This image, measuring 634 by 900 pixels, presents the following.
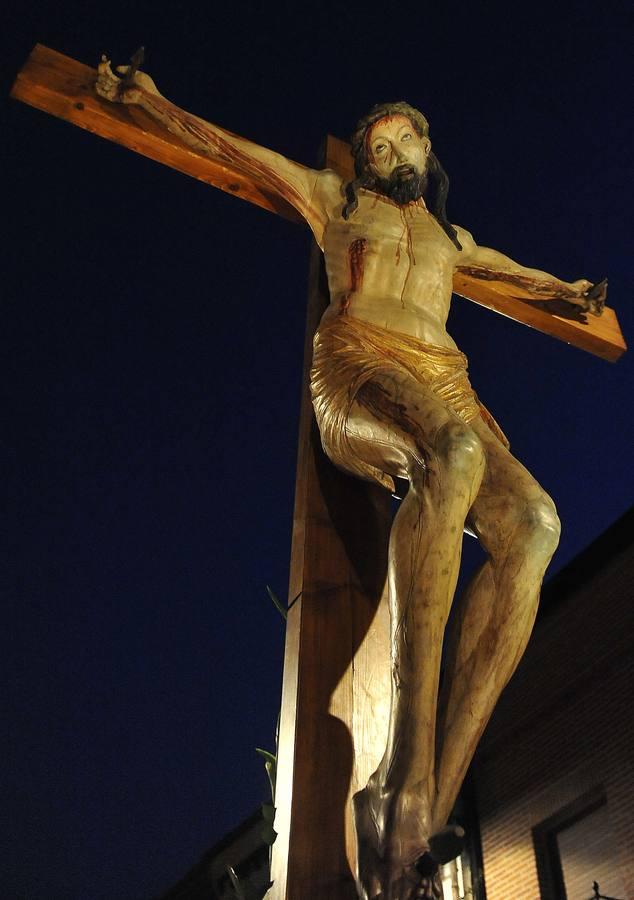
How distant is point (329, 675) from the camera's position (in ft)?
8.54

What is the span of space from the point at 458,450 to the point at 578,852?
9.81 meters

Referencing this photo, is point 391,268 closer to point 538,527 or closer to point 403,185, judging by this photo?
point 403,185

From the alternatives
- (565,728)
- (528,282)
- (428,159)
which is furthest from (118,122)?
(565,728)

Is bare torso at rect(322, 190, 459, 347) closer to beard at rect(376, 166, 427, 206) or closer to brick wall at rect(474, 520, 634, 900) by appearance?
beard at rect(376, 166, 427, 206)

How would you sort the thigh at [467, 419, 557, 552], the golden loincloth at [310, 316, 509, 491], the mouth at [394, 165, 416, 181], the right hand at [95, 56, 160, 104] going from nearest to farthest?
the thigh at [467, 419, 557, 552] < the golden loincloth at [310, 316, 509, 491] < the right hand at [95, 56, 160, 104] < the mouth at [394, 165, 416, 181]

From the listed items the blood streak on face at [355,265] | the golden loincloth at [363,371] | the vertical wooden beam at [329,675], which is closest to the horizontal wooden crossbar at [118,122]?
the blood streak on face at [355,265]

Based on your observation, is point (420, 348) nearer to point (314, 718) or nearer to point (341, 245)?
point (341, 245)

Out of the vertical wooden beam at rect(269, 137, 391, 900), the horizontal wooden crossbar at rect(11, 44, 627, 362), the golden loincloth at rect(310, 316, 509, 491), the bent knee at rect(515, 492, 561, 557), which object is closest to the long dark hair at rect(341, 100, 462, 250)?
the horizontal wooden crossbar at rect(11, 44, 627, 362)

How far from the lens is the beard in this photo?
3520 mm

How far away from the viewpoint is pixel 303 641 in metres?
2.64

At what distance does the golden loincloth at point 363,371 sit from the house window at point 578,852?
8.62m

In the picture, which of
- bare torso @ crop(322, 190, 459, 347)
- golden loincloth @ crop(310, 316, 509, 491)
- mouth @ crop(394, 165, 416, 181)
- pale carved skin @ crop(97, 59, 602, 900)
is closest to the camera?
pale carved skin @ crop(97, 59, 602, 900)

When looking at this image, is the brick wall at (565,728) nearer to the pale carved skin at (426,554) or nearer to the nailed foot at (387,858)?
the pale carved skin at (426,554)

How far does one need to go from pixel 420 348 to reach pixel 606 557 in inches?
318
